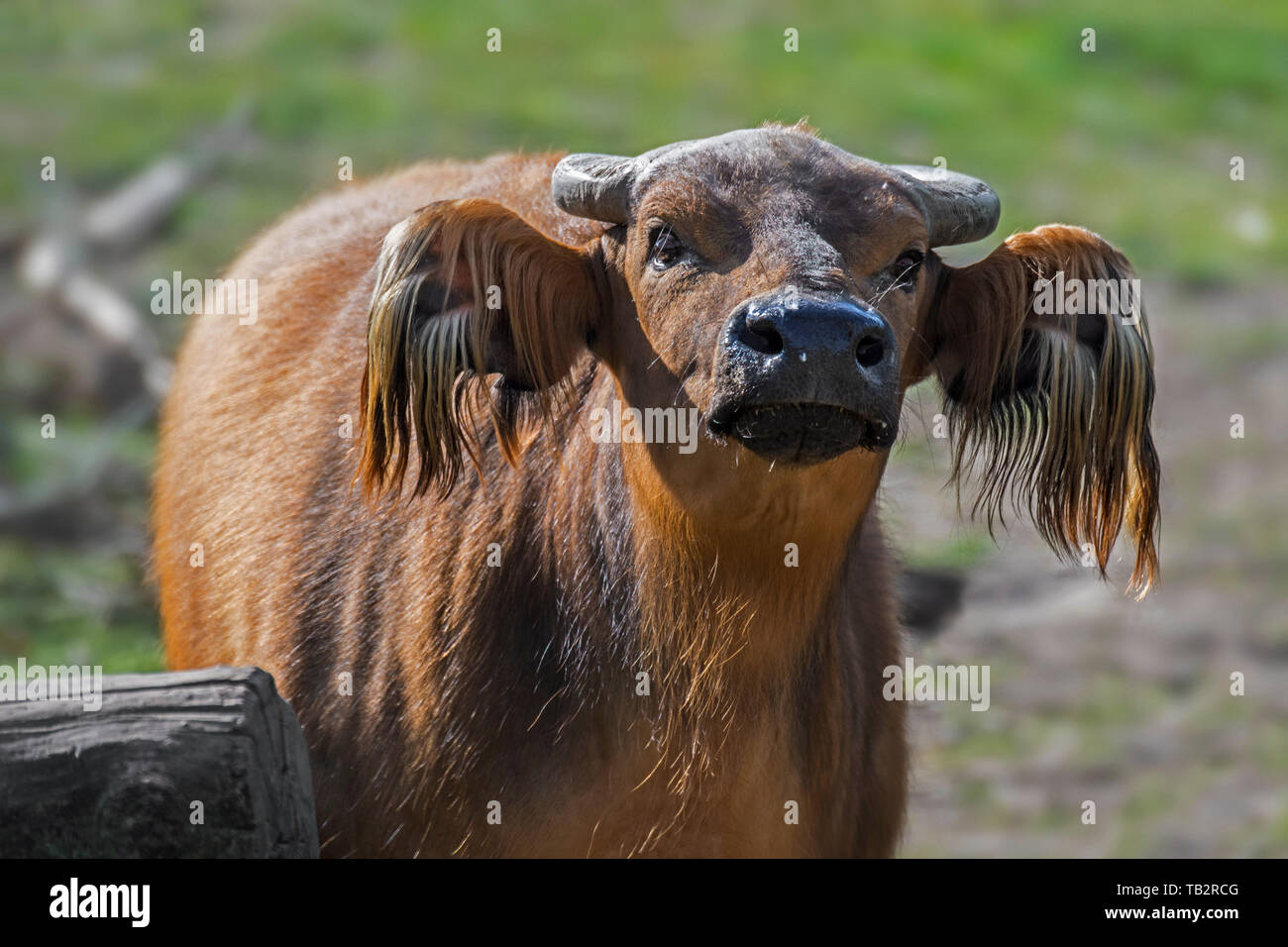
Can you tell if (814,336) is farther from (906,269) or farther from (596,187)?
(596,187)

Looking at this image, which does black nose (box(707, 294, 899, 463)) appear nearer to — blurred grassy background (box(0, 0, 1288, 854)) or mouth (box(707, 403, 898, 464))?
mouth (box(707, 403, 898, 464))

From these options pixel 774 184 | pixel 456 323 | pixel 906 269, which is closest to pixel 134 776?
pixel 456 323

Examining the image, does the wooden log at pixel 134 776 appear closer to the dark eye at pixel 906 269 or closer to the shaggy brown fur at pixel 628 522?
the shaggy brown fur at pixel 628 522

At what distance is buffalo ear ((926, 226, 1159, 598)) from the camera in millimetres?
5184

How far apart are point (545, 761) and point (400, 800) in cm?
48

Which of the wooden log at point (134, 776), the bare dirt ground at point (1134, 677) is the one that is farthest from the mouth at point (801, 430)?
the bare dirt ground at point (1134, 677)

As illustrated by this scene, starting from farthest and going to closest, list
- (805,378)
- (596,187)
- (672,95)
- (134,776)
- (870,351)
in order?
(672,95) < (596,187) < (870,351) < (805,378) < (134,776)

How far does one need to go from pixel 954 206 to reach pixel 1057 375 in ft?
1.83

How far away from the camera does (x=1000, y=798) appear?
8.38 m

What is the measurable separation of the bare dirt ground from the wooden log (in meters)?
3.13

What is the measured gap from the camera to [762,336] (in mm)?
4406

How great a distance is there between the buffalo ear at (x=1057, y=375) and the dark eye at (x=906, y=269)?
0.30 metres

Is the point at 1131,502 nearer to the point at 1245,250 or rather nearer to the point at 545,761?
the point at 545,761
